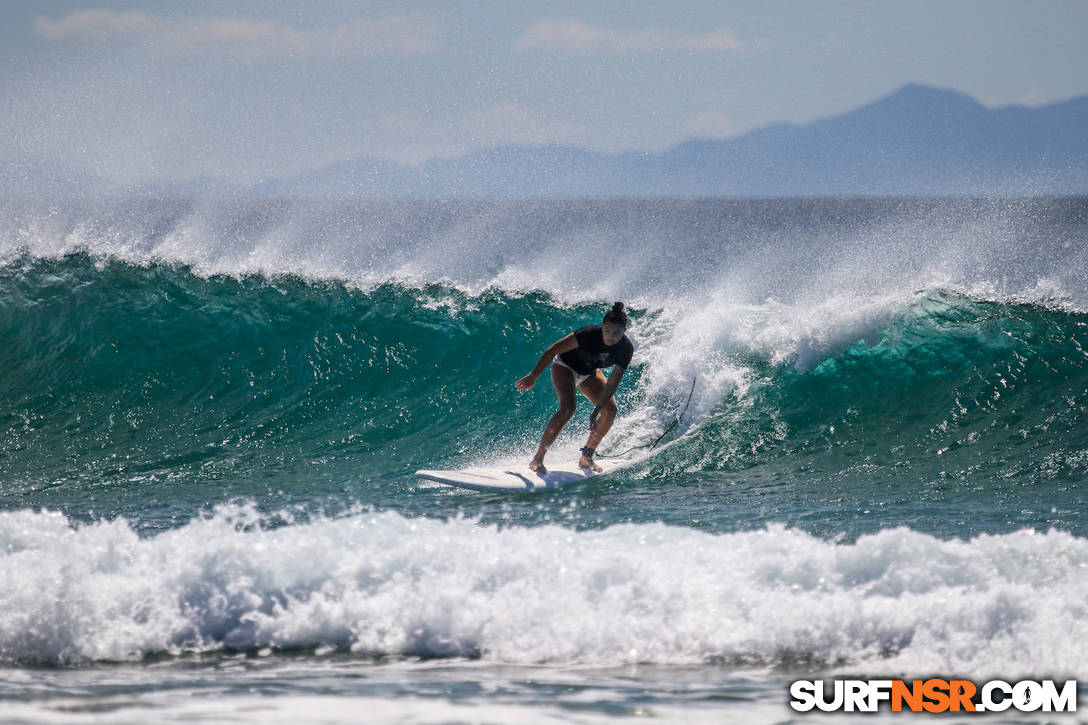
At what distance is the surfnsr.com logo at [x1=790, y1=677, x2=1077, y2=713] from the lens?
3.77 metres

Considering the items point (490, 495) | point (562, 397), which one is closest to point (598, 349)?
point (562, 397)

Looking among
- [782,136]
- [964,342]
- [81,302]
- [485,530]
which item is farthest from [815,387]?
[782,136]

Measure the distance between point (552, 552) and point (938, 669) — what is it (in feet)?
6.38

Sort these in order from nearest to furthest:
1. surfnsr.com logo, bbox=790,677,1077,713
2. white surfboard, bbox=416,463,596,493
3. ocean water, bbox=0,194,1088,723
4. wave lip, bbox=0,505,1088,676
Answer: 1. surfnsr.com logo, bbox=790,677,1077,713
2. ocean water, bbox=0,194,1088,723
3. wave lip, bbox=0,505,1088,676
4. white surfboard, bbox=416,463,596,493

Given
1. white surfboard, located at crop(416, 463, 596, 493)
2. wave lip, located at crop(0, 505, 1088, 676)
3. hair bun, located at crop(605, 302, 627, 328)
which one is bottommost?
wave lip, located at crop(0, 505, 1088, 676)

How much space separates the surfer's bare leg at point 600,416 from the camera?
7.88m

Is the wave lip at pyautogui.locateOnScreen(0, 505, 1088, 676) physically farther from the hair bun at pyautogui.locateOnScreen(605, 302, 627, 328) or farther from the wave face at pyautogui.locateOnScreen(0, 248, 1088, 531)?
the hair bun at pyautogui.locateOnScreen(605, 302, 627, 328)

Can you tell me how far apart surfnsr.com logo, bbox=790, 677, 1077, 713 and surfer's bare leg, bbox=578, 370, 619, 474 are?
3.82 meters

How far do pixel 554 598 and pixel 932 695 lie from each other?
1.76 m

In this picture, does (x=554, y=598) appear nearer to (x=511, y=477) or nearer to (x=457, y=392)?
(x=511, y=477)

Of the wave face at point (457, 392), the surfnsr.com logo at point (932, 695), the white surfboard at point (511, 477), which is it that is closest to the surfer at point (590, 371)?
the white surfboard at point (511, 477)

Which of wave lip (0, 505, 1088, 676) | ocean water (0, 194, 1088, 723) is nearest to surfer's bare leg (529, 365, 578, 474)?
ocean water (0, 194, 1088, 723)

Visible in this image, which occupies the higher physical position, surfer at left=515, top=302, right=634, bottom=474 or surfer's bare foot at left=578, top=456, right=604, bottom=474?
surfer at left=515, top=302, right=634, bottom=474

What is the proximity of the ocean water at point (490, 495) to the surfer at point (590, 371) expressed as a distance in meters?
0.54
